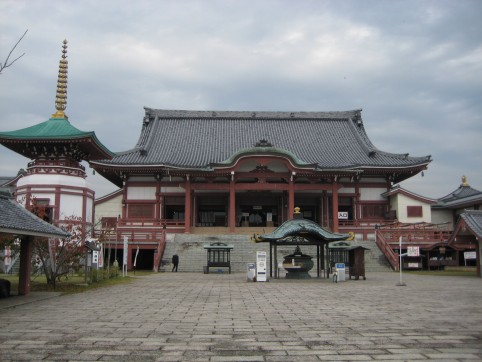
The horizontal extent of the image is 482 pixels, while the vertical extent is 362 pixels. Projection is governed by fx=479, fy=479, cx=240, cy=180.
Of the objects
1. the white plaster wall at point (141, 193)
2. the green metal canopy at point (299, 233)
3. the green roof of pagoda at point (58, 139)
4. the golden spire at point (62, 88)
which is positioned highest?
the golden spire at point (62, 88)

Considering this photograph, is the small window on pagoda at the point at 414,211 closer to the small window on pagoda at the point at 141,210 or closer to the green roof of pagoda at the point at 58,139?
the small window on pagoda at the point at 141,210

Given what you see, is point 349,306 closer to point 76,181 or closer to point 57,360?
point 57,360

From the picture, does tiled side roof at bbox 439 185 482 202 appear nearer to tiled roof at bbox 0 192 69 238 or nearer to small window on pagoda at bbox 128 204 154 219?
small window on pagoda at bbox 128 204 154 219

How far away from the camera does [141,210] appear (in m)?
38.6

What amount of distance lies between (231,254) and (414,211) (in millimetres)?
16683

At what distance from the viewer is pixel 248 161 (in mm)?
37062

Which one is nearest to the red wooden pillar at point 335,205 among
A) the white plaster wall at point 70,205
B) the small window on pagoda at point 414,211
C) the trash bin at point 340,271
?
the small window on pagoda at point 414,211

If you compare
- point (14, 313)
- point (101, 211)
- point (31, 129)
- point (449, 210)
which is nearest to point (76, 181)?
point (31, 129)

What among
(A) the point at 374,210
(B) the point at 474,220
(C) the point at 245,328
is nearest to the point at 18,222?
(C) the point at 245,328

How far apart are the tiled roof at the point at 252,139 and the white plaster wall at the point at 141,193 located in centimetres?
227

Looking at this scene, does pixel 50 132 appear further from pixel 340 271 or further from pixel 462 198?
pixel 462 198

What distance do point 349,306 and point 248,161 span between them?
25.7 meters

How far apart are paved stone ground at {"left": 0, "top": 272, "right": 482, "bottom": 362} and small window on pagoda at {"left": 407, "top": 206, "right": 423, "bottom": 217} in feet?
81.6

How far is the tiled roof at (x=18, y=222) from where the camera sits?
12607mm
